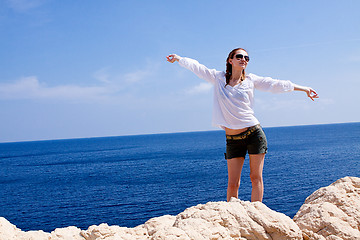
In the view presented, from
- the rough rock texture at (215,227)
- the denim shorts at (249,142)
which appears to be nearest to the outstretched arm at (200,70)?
the denim shorts at (249,142)

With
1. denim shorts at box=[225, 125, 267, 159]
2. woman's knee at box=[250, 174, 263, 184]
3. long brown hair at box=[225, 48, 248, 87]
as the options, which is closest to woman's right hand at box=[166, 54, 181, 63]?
long brown hair at box=[225, 48, 248, 87]

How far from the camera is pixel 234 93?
176 inches

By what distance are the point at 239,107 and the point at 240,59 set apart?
70 centimetres

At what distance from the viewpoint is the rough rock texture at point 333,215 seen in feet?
12.4

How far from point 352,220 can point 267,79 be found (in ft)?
7.07

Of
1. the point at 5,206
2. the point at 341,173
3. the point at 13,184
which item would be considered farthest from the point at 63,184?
the point at 341,173

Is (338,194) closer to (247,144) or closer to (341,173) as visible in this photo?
(247,144)

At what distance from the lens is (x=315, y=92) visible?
469cm

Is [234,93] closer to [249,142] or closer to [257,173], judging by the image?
[249,142]

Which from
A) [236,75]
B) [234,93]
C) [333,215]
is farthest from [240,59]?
[333,215]

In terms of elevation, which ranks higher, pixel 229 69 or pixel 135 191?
pixel 229 69

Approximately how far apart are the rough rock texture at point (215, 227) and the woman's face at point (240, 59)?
1.91 m

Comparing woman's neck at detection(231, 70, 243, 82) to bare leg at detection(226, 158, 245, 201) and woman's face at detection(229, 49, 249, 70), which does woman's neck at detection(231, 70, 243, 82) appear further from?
bare leg at detection(226, 158, 245, 201)

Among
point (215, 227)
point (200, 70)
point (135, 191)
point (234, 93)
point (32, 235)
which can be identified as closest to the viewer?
point (215, 227)
